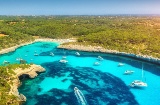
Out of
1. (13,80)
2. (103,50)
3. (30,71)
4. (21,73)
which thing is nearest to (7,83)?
(13,80)

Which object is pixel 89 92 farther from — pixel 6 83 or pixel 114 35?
pixel 114 35

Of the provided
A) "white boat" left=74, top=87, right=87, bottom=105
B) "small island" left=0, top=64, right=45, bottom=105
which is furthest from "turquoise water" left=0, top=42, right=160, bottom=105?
"small island" left=0, top=64, right=45, bottom=105

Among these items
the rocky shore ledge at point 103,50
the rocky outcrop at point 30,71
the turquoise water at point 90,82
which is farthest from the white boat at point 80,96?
the rocky shore ledge at point 103,50

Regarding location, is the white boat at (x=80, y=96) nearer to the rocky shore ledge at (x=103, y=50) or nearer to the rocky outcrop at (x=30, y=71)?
the rocky outcrop at (x=30, y=71)

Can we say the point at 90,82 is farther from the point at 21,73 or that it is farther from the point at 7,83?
the point at 7,83

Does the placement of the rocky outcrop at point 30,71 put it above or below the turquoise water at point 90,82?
above

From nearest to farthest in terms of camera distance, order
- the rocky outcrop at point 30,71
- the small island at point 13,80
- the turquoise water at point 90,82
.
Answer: the small island at point 13,80
the turquoise water at point 90,82
the rocky outcrop at point 30,71

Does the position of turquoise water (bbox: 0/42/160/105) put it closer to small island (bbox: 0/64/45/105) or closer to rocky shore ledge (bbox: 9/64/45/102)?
rocky shore ledge (bbox: 9/64/45/102)
